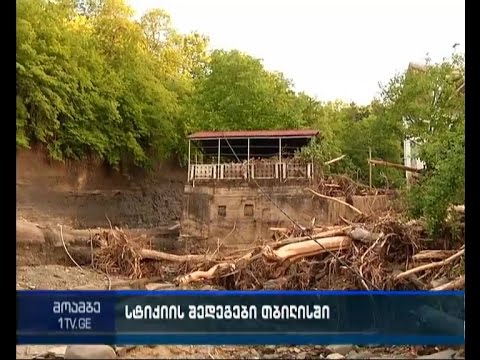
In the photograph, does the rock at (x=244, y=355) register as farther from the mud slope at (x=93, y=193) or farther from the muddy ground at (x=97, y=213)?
the mud slope at (x=93, y=193)

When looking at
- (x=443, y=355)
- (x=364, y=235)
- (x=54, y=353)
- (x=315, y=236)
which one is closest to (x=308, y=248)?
(x=315, y=236)

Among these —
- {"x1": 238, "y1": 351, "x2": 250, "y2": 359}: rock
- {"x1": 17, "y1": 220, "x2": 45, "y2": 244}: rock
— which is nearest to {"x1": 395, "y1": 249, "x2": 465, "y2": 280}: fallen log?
{"x1": 238, "y1": 351, "x2": 250, "y2": 359}: rock

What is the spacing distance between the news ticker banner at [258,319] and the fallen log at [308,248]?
26 centimetres

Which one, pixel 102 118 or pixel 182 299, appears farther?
pixel 102 118

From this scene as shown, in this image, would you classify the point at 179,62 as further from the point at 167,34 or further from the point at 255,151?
the point at 255,151

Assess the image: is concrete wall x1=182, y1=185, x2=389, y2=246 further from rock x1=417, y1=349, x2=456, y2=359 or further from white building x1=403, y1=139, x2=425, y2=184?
rock x1=417, y1=349, x2=456, y2=359

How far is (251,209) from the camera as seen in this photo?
11.6ft

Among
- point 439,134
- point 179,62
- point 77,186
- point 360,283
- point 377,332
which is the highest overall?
point 179,62

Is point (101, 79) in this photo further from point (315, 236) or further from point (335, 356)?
point (335, 356)

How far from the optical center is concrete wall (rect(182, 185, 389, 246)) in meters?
3.52

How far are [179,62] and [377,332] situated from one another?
5.50 ft

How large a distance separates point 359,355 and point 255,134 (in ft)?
3.90
